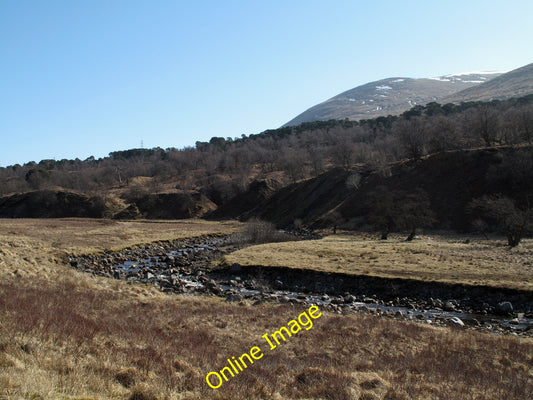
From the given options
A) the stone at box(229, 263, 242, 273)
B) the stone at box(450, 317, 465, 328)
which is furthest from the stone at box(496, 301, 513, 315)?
the stone at box(229, 263, 242, 273)

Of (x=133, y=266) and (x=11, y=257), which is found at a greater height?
(x=11, y=257)

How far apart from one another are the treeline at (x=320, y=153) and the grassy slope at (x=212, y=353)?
67952mm

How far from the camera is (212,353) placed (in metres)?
10.7

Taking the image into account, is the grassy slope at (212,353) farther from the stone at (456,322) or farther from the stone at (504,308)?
the stone at (504,308)

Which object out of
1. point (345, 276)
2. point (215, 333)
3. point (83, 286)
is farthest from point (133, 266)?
point (215, 333)

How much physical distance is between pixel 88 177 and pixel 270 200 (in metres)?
89.3

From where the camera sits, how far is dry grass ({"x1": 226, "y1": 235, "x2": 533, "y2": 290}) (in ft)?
82.6

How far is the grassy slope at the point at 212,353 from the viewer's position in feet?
23.2

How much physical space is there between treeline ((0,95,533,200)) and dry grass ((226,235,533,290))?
4361 cm

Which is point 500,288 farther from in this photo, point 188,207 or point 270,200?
point 188,207

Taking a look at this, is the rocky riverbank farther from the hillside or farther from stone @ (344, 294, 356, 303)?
the hillside

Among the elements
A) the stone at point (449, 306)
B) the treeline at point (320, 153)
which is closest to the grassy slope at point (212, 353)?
the stone at point (449, 306)

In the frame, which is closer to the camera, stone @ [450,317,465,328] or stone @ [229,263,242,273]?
stone @ [450,317,465,328]

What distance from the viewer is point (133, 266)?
115 feet
